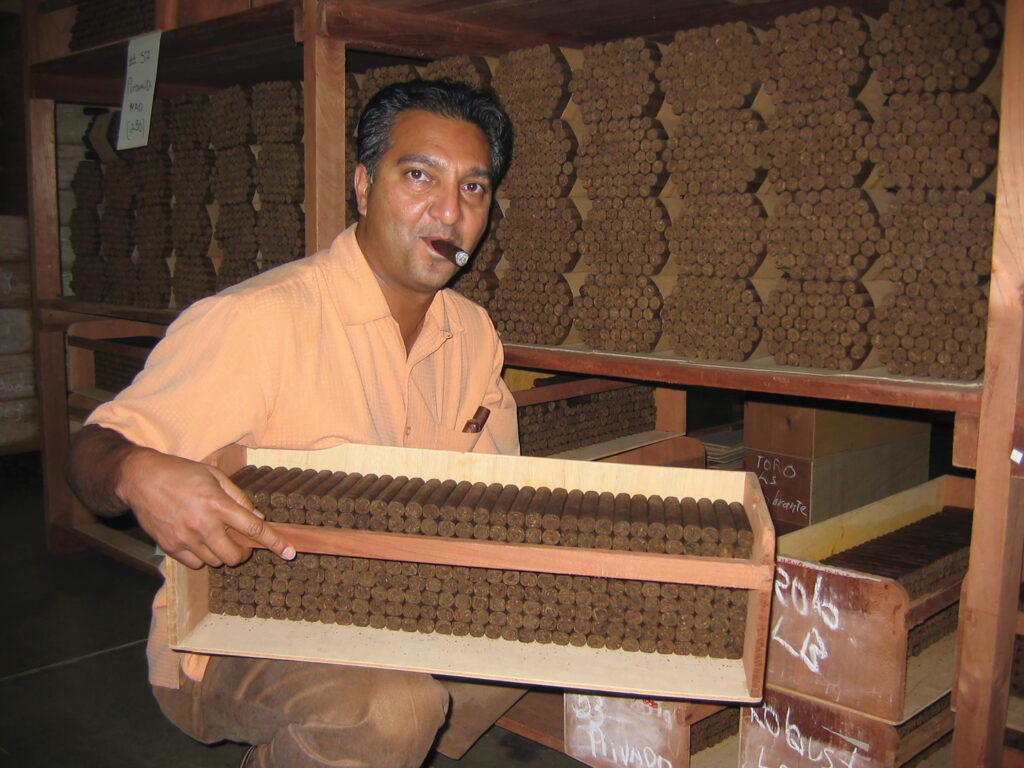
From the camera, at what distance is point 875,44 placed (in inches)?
86.4

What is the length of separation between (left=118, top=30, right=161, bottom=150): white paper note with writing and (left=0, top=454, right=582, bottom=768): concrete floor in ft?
7.15

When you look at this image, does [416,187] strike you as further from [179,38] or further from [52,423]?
[52,423]

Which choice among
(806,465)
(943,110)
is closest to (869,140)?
(943,110)

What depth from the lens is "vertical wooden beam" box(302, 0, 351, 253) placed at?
2.75m

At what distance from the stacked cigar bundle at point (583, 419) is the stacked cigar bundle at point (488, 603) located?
6.72 ft

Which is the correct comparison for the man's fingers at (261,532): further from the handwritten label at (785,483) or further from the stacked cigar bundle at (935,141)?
the handwritten label at (785,483)

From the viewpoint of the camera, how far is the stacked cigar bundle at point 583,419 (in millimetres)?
4012

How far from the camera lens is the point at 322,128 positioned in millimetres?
2789

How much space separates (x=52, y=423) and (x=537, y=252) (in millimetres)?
3398

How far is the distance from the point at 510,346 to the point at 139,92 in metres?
1.86

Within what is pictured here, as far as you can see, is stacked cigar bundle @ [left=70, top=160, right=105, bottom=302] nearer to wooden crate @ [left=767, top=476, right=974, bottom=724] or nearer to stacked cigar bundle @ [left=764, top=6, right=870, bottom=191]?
stacked cigar bundle @ [left=764, top=6, right=870, bottom=191]

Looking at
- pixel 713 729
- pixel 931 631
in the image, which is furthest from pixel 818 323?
pixel 713 729

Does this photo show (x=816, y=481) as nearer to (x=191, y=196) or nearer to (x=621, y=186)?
(x=621, y=186)

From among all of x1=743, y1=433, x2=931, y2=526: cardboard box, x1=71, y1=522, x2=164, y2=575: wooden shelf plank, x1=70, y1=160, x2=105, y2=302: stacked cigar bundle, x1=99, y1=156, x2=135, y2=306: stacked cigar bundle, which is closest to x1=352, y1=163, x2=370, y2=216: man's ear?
x1=743, y1=433, x2=931, y2=526: cardboard box
